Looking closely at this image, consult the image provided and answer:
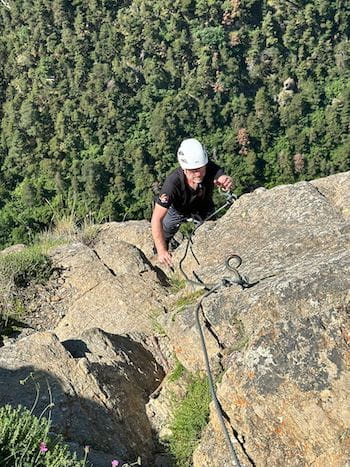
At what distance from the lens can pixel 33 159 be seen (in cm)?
6550

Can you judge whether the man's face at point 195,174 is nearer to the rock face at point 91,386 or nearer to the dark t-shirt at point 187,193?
the dark t-shirt at point 187,193

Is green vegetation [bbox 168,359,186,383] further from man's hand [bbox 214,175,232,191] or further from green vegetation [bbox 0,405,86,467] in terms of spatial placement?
man's hand [bbox 214,175,232,191]

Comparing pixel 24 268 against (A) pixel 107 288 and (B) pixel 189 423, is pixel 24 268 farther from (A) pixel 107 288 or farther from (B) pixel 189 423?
(B) pixel 189 423

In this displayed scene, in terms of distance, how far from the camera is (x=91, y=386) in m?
3.92

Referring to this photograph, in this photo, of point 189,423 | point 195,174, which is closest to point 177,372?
point 189,423

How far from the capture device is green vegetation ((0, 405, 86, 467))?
259cm

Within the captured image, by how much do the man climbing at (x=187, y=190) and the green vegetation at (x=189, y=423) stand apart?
182 centimetres

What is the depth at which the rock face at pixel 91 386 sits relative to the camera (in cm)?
357

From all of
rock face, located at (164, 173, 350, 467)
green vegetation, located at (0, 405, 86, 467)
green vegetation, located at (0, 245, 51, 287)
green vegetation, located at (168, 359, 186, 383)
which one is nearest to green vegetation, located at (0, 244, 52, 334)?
green vegetation, located at (0, 245, 51, 287)

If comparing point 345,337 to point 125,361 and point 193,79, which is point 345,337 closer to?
point 125,361

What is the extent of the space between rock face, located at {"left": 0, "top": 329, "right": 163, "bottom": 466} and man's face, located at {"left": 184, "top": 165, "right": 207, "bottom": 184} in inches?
73.2

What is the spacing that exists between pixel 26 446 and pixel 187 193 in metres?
3.54

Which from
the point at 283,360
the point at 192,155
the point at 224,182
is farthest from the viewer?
the point at 224,182

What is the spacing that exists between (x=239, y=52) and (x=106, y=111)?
25.5 metres
